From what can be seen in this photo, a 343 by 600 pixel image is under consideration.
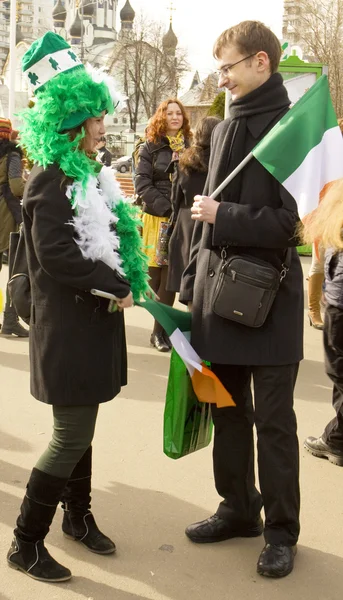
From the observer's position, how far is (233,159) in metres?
3.06

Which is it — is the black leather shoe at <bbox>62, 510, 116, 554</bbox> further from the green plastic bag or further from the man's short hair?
the man's short hair

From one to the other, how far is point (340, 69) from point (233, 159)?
2179 centimetres

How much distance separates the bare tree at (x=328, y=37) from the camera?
76.2ft

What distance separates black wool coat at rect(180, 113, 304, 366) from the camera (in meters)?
2.93

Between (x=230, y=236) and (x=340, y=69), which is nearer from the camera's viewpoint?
(x=230, y=236)

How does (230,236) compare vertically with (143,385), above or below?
above

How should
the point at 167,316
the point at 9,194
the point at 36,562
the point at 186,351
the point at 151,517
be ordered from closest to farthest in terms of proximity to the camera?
the point at 36,562 → the point at 186,351 → the point at 167,316 → the point at 151,517 → the point at 9,194

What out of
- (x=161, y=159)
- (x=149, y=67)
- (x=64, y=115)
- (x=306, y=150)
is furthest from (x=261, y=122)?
(x=149, y=67)

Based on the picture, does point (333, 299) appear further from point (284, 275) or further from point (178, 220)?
point (178, 220)

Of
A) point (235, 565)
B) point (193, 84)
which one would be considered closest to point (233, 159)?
point (235, 565)

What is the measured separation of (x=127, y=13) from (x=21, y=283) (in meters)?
99.1

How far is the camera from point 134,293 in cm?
317

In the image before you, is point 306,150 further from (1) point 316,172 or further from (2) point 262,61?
(2) point 262,61

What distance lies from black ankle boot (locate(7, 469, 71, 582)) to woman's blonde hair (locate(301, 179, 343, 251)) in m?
1.31
